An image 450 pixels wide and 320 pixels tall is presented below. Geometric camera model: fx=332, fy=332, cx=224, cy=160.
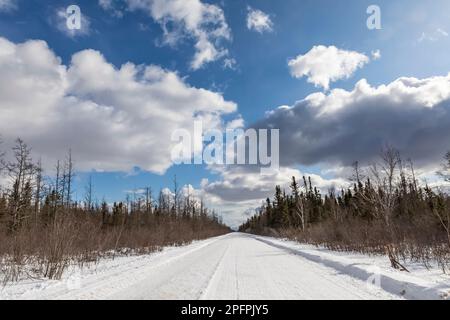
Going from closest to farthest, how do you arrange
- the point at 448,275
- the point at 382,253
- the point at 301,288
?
the point at 301,288, the point at 448,275, the point at 382,253

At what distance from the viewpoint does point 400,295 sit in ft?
22.8

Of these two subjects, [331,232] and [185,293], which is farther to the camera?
[331,232]

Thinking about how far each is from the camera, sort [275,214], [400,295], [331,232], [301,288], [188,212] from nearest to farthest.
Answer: [400,295], [301,288], [331,232], [188,212], [275,214]

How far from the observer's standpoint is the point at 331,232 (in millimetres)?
25062

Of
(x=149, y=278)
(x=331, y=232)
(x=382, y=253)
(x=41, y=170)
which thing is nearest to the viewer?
(x=149, y=278)

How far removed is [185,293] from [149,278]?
10.2 ft

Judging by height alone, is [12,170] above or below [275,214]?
above

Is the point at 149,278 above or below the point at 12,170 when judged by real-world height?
below

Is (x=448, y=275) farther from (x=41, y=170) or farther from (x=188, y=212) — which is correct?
(x=188, y=212)
